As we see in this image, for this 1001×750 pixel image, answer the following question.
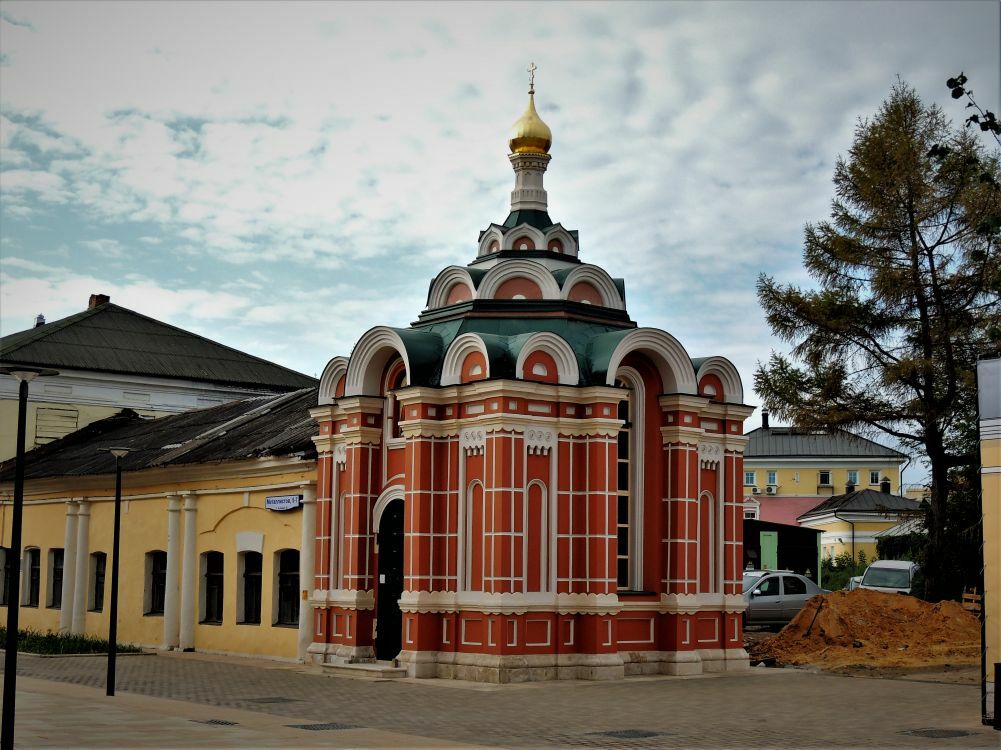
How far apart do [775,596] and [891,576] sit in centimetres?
351

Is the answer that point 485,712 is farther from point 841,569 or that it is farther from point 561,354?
point 841,569

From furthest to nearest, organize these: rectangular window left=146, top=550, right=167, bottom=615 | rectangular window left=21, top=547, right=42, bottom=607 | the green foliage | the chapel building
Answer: the green foliage
rectangular window left=21, top=547, right=42, bottom=607
rectangular window left=146, top=550, right=167, bottom=615
the chapel building

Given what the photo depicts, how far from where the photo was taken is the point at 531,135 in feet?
83.0

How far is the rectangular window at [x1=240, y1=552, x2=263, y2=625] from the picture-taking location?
26453 mm

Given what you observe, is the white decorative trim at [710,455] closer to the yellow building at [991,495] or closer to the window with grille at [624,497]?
the window with grille at [624,497]

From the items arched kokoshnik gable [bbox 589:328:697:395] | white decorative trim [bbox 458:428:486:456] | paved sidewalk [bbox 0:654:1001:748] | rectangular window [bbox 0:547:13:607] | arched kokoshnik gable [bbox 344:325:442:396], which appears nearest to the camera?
paved sidewalk [bbox 0:654:1001:748]

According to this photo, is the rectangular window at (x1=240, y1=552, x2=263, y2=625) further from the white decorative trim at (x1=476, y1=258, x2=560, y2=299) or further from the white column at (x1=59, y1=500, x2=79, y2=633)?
the white decorative trim at (x1=476, y1=258, x2=560, y2=299)

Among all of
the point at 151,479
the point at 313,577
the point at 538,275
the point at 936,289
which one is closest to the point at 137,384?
the point at 151,479

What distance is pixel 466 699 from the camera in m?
18.2

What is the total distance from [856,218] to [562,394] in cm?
1212

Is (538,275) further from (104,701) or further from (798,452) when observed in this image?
(798,452)

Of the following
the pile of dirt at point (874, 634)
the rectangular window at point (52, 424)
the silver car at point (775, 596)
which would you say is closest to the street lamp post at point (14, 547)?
the pile of dirt at point (874, 634)

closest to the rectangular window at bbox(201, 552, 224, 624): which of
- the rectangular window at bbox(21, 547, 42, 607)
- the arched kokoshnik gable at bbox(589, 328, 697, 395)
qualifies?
the rectangular window at bbox(21, 547, 42, 607)

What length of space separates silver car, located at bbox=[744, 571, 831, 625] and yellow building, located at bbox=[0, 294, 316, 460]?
59.2 feet
